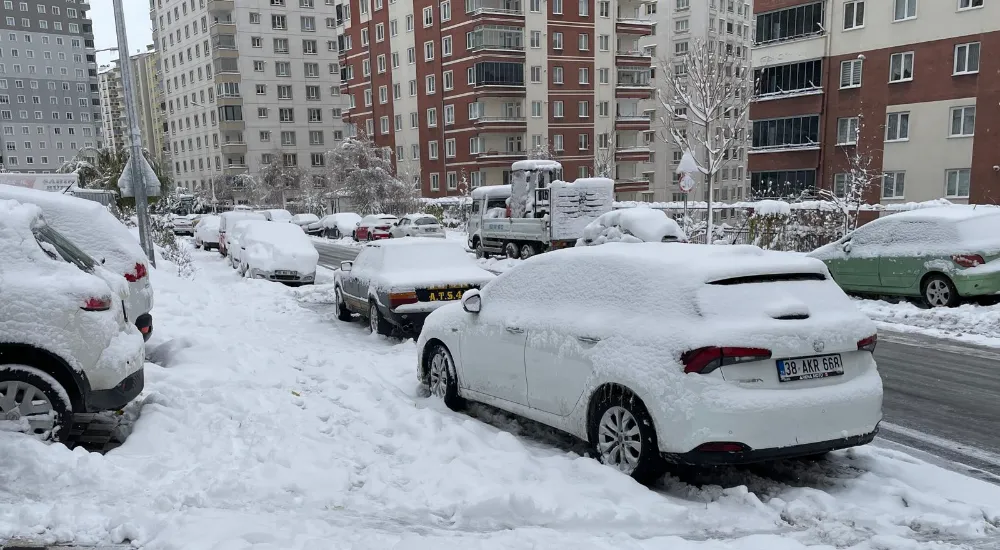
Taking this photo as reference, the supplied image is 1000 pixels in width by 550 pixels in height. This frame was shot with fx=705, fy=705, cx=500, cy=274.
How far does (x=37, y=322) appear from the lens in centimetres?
498

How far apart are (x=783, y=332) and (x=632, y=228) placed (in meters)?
15.5

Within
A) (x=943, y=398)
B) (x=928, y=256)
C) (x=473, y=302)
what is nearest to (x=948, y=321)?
(x=928, y=256)

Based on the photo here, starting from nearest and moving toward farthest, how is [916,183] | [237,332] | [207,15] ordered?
[237,332], [916,183], [207,15]

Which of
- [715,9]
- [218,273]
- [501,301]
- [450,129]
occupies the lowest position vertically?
[218,273]

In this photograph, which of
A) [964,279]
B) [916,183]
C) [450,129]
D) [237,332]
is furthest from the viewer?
[450,129]

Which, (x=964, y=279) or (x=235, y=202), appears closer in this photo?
(x=964, y=279)

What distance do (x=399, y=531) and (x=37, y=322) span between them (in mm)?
3064

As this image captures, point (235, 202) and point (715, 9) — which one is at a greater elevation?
point (715, 9)

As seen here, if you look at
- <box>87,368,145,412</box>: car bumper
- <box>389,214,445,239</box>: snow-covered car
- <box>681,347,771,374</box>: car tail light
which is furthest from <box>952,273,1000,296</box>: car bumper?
<box>389,214,445,239</box>: snow-covered car

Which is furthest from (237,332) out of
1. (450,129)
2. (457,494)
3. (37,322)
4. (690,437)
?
(450,129)

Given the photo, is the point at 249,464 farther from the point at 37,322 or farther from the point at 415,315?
the point at 415,315

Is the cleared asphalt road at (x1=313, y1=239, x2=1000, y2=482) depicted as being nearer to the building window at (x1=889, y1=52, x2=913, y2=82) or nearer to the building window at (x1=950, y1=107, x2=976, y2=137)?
the building window at (x1=950, y1=107, x2=976, y2=137)

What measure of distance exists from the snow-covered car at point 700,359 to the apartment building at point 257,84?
77439 mm

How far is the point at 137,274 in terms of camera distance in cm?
872
